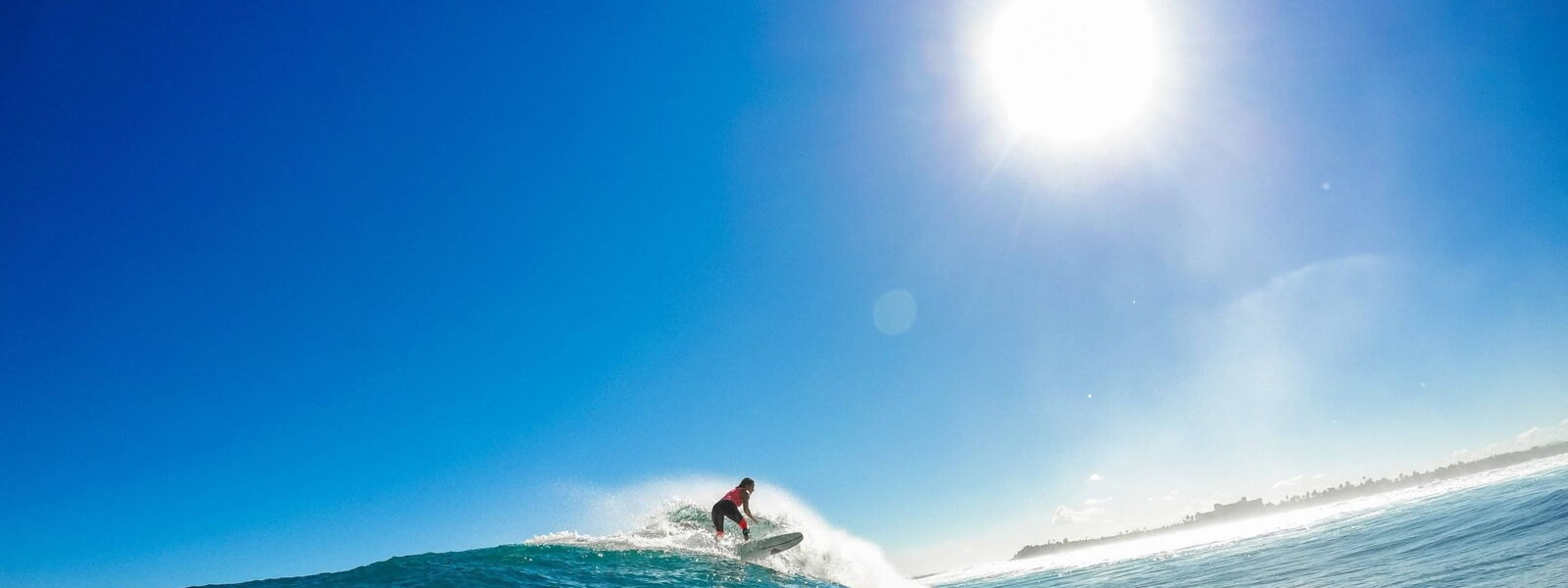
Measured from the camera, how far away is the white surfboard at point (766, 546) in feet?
51.3

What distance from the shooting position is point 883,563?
786 inches

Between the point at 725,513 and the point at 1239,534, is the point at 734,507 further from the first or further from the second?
the point at 1239,534

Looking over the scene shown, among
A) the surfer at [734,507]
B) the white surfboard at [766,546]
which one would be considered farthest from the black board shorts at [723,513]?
the white surfboard at [766,546]

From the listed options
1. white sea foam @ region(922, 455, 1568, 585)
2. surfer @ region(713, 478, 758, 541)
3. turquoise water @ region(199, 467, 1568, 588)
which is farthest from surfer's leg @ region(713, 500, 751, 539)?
white sea foam @ region(922, 455, 1568, 585)

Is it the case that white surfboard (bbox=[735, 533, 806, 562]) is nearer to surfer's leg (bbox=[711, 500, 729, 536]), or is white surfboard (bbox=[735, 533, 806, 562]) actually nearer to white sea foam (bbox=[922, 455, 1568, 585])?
surfer's leg (bbox=[711, 500, 729, 536])

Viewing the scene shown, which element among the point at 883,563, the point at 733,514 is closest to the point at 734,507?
the point at 733,514

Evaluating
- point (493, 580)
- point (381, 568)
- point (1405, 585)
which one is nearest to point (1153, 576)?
point (1405, 585)

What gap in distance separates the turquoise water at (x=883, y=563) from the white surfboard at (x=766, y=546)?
33cm

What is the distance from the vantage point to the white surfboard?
15641mm

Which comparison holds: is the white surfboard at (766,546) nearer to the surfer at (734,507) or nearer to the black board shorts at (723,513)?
the surfer at (734,507)

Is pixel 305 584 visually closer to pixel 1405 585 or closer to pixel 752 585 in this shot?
pixel 752 585

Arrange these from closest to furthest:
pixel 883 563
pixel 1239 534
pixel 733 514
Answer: pixel 733 514 → pixel 883 563 → pixel 1239 534

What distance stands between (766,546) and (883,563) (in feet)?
19.6

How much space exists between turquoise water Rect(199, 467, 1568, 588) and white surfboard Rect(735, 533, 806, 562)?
0.33m
